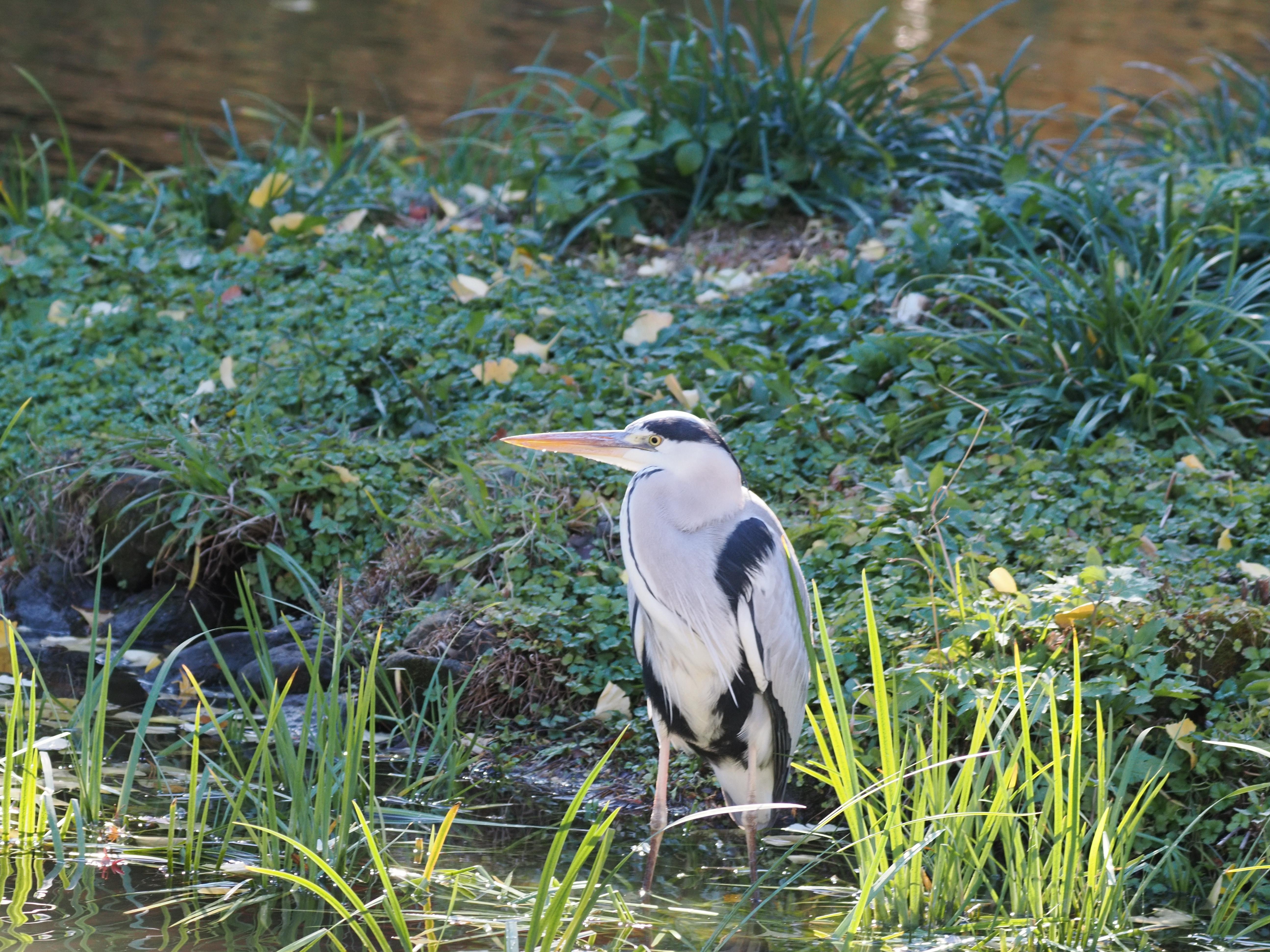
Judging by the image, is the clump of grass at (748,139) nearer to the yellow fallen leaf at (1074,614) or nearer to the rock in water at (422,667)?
the rock in water at (422,667)

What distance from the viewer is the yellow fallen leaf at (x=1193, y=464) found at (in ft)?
12.8

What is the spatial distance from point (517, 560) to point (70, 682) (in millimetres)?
1331

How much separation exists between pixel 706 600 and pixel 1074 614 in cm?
88

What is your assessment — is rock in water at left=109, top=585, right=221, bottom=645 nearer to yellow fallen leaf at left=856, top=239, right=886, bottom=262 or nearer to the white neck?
the white neck

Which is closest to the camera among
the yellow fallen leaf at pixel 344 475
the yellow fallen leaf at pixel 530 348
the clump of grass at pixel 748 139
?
the yellow fallen leaf at pixel 344 475

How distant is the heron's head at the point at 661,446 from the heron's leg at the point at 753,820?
26.8 inches

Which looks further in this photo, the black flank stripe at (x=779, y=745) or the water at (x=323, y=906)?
the black flank stripe at (x=779, y=745)

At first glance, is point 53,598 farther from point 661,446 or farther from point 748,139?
point 748,139

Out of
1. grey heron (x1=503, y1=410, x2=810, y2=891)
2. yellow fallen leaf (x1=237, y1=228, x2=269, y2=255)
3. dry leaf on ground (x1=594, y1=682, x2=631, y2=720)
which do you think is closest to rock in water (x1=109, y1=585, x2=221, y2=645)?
dry leaf on ground (x1=594, y1=682, x2=631, y2=720)

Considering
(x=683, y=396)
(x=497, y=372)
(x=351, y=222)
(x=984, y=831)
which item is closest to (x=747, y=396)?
(x=683, y=396)

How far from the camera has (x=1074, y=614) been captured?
2984mm

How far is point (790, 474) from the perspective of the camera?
4090 millimetres

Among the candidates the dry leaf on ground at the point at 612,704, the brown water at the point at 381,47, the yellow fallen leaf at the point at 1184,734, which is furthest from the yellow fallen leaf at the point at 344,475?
the brown water at the point at 381,47

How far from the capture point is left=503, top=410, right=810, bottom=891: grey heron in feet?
8.98
